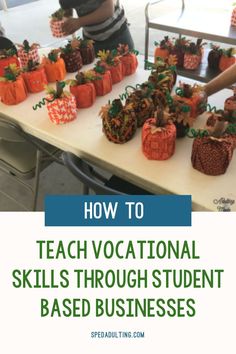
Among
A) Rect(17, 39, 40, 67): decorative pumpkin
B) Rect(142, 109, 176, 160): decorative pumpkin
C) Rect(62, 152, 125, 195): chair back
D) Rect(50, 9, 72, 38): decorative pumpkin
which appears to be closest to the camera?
Rect(62, 152, 125, 195): chair back

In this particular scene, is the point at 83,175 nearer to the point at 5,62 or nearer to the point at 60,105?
the point at 60,105

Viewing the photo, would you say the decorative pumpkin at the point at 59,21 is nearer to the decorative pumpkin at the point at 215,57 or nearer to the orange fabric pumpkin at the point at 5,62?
the orange fabric pumpkin at the point at 5,62

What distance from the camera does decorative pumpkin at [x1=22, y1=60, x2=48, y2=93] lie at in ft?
4.91

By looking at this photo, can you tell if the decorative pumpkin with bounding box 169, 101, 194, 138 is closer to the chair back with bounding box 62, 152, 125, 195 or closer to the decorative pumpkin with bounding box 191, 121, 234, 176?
the decorative pumpkin with bounding box 191, 121, 234, 176

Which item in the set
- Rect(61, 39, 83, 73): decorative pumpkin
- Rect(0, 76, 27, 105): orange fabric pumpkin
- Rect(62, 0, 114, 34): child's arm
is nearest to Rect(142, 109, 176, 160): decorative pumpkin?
Rect(0, 76, 27, 105): orange fabric pumpkin

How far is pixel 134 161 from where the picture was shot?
110 cm

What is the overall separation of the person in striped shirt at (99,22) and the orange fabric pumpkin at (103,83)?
56 cm

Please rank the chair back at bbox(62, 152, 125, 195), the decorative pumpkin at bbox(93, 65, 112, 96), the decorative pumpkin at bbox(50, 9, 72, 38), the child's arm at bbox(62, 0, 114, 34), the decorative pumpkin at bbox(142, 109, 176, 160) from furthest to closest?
1. the decorative pumpkin at bbox(50, 9, 72, 38)
2. the child's arm at bbox(62, 0, 114, 34)
3. the decorative pumpkin at bbox(93, 65, 112, 96)
4. the decorative pumpkin at bbox(142, 109, 176, 160)
5. the chair back at bbox(62, 152, 125, 195)

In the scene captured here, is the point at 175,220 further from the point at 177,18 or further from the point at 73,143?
the point at 177,18

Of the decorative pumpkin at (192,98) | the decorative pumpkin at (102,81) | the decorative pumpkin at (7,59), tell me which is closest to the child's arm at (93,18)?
the decorative pumpkin at (7,59)

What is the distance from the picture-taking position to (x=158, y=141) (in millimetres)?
1044

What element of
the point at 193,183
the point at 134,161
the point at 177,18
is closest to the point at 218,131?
the point at 193,183

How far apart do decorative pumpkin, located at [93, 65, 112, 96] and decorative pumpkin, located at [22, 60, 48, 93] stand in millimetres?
266

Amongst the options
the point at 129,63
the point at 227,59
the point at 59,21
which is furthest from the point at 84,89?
the point at 227,59
